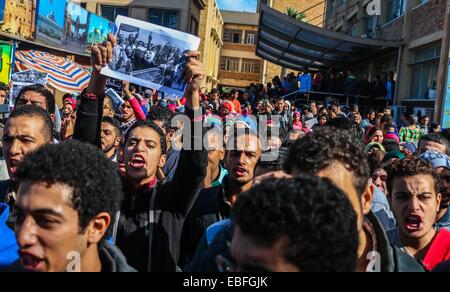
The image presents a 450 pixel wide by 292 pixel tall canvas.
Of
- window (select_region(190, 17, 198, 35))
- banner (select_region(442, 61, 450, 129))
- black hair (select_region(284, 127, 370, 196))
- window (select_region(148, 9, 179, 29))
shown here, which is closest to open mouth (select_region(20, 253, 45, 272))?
black hair (select_region(284, 127, 370, 196))

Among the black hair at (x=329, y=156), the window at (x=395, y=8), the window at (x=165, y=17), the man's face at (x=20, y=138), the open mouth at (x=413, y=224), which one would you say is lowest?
the open mouth at (x=413, y=224)

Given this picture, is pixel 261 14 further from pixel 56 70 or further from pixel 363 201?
pixel 363 201

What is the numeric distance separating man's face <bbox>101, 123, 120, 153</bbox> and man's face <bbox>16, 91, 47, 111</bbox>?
57 cm

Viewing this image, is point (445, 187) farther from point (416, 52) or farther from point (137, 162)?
point (416, 52)

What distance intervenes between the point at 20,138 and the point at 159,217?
1.04m

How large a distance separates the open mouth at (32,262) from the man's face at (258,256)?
79 centimetres

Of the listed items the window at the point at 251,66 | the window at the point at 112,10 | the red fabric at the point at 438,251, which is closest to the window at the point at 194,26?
the window at the point at 112,10

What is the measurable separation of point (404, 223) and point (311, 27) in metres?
14.5

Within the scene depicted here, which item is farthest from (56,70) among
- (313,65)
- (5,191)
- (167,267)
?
(313,65)

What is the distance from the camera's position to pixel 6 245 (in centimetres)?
229

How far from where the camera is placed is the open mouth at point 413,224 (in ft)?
9.92

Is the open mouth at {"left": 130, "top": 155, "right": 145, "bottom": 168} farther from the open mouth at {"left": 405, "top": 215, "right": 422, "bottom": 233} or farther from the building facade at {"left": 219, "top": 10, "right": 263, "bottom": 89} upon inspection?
the building facade at {"left": 219, "top": 10, "right": 263, "bottom": 89}

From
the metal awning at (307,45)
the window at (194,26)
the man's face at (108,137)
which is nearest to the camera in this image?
the man's face at (108,137)

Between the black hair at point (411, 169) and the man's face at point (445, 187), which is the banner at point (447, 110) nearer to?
the man's face at point (445, 187)
